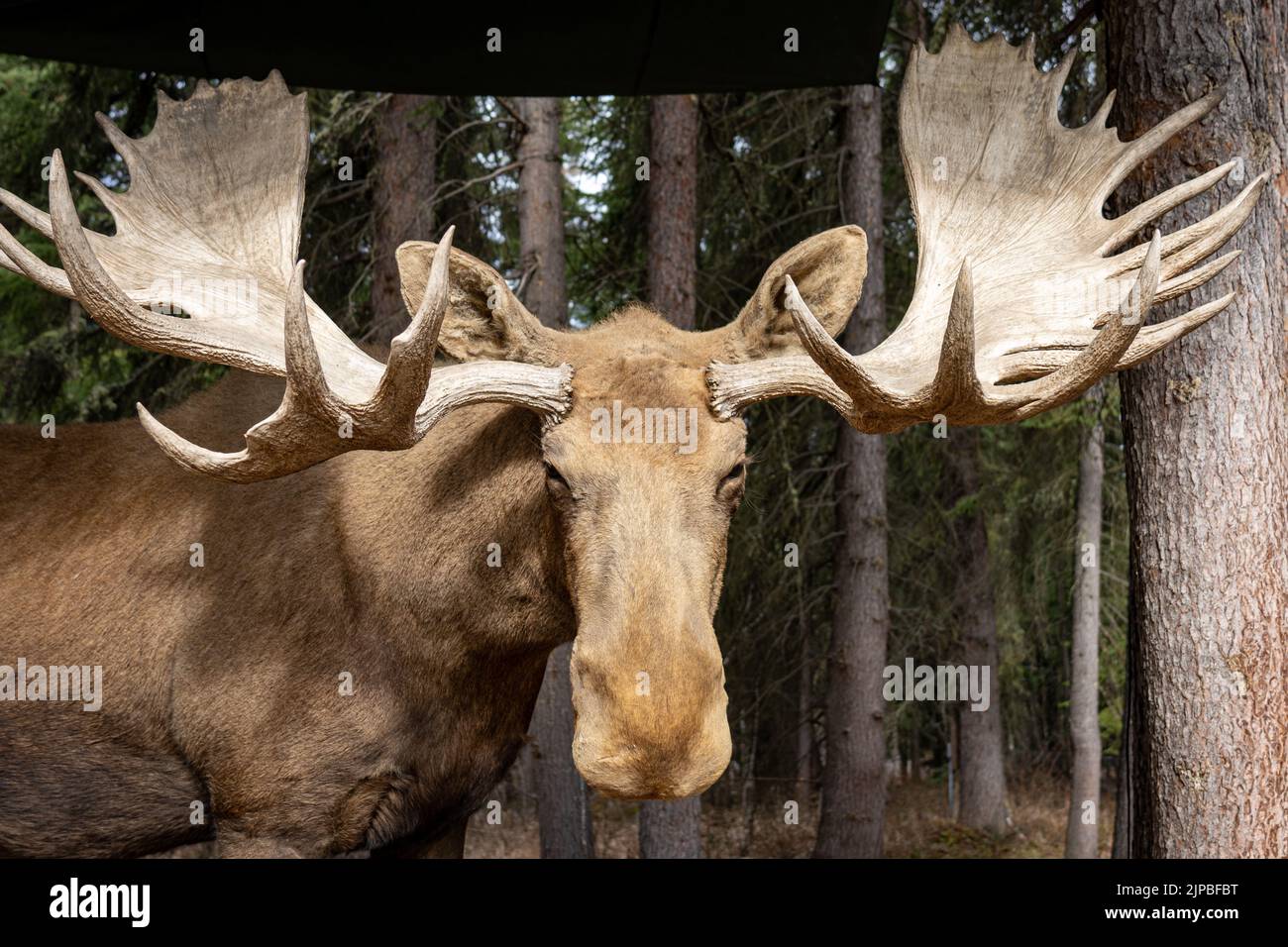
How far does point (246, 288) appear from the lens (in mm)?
5188

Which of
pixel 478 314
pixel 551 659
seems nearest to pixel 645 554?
pixel 478 314

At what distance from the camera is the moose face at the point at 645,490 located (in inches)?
152

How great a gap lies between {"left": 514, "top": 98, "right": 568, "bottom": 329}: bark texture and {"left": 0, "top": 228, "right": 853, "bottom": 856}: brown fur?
406cm

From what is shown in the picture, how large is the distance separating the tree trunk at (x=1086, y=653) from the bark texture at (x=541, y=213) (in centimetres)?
619

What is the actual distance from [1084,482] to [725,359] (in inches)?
374

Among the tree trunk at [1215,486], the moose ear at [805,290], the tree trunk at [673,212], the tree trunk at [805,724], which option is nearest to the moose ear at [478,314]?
the moose ear at [805,290]

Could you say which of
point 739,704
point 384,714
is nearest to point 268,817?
point 384,714

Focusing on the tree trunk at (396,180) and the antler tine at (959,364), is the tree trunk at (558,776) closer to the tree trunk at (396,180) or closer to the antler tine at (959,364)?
the tree trunk at (396,180)

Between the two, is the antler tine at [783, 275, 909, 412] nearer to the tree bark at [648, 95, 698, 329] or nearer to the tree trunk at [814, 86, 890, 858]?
the tree bark at [648, 95, 698, 329]

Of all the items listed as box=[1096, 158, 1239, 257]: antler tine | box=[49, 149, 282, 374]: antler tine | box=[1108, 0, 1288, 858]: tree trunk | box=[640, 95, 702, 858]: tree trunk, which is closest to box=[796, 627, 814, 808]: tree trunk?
box=[640, 95, 702, 858]: tree trunk

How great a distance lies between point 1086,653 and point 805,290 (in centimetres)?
938

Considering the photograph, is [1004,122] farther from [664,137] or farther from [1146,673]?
[664,137]

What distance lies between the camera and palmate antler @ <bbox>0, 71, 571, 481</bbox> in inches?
166

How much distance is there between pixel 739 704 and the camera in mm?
14312
